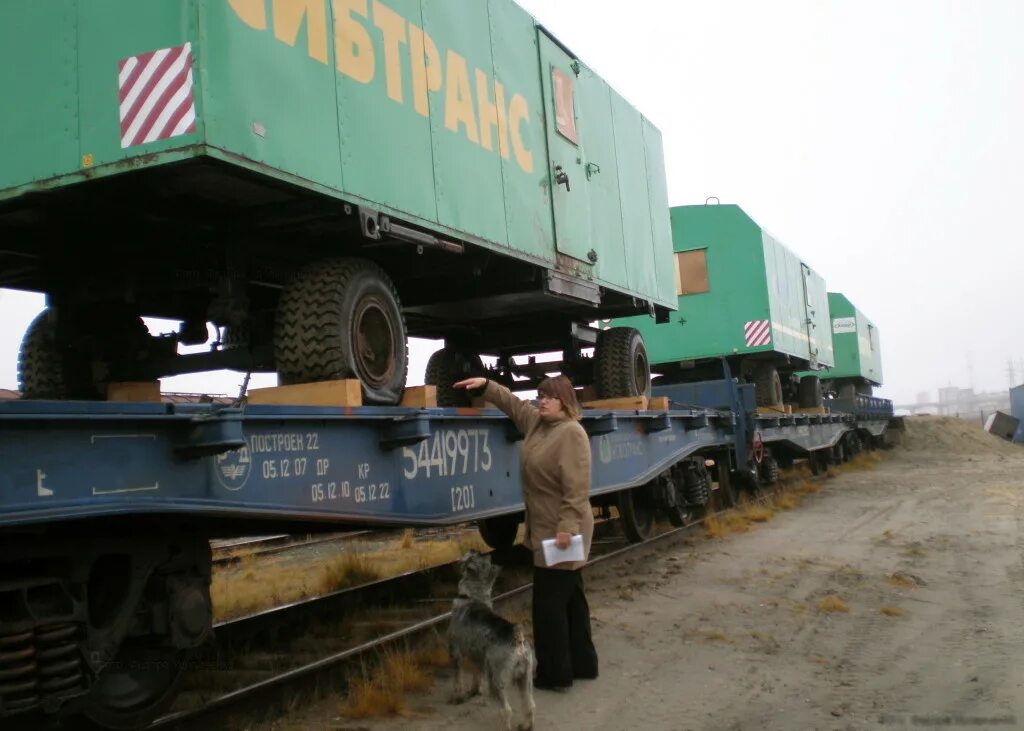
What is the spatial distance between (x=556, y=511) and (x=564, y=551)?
0.74ft

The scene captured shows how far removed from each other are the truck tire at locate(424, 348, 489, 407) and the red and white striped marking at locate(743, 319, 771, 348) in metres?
6.47

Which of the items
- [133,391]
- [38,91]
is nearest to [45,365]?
[133,391]

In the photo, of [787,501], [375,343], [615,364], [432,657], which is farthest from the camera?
[787,501]

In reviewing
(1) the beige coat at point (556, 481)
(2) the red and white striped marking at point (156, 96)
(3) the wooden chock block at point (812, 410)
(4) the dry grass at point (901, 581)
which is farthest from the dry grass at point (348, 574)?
(3) the wooden chock block at point (812, 410)

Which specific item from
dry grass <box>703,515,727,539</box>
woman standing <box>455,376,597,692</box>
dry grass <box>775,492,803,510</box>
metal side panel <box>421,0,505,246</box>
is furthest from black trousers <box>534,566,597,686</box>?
dry grass <box>775,492,803,510</box>

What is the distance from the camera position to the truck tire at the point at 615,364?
889 cm

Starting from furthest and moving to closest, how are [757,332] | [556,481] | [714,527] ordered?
[757,332]
[714,527]
[556,481]

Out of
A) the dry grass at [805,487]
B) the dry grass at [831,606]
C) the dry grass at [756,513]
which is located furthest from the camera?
the dry grass at [805,487]

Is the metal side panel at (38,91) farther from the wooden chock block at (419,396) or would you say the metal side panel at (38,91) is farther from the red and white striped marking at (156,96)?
the wooden chock block at (419,396)

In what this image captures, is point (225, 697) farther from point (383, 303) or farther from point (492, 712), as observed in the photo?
point (383, 303)

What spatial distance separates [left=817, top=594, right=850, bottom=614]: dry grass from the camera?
666cm

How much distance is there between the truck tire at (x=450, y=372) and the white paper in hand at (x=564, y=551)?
4.02 m

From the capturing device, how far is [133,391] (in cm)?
539

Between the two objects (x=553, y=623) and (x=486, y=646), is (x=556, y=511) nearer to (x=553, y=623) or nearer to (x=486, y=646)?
(x=553, y=623)
